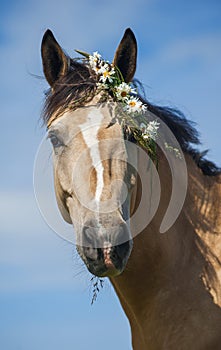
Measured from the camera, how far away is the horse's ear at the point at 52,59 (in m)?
6.45

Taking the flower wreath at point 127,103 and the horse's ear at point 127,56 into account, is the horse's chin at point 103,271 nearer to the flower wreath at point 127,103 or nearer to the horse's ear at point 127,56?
the flower wreath at point 127,103

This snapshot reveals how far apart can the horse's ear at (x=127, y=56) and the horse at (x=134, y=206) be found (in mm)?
10

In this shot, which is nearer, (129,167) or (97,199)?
(97,199)

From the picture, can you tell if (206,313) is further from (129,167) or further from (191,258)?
(129,167)

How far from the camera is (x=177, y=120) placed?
6711mm

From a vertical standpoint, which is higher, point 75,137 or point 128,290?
point 75,137

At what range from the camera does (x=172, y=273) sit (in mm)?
6066

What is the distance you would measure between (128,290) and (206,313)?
782mm

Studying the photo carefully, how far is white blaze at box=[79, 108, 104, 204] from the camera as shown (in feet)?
17.6

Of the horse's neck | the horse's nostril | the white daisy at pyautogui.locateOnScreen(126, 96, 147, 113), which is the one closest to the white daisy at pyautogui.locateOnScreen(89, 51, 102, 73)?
the white daisy at pyautogui.locateOnScreen(126, 96, 147, 113)

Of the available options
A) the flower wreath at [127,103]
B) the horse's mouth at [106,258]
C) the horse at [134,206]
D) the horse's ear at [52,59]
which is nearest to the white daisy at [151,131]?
the flower wreath at [127,103]

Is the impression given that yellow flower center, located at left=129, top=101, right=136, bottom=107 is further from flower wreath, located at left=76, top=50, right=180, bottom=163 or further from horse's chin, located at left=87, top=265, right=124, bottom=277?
horse's chin, located at left=87, top=265, right=124, bottom=277

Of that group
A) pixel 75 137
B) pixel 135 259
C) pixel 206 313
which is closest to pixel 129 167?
pixel 75 137

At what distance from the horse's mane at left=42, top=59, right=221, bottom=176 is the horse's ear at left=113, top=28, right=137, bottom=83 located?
14 centimetres
